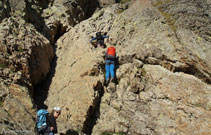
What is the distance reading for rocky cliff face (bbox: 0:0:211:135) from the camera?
376 inches

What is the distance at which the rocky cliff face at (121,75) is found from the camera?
9.55m

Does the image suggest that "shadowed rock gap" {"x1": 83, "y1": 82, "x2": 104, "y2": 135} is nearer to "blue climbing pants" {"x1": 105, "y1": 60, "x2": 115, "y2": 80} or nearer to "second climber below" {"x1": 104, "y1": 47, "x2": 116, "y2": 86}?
"second climber below" {"x1": 104, "y1": 47, "x2": 116, "y2": 86}

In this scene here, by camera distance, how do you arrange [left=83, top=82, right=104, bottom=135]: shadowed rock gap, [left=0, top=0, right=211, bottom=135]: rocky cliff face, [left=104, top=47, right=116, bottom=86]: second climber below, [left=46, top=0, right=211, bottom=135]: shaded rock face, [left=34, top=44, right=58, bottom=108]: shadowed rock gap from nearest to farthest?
[left=0, top=0, right=211, bottom=135]: rocky cliff face → [left=46, top=0, right=211, bottom=135]: shaded rock face → [left=83, top=82, right=104, bottom=135]: shadowed rock gap → [left=34, top=44, right=58, bottom=108]: shadowed rock gap → [left=104, top=47, right=116, bottom=86]: second climber below

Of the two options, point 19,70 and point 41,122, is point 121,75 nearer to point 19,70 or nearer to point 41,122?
point 19,70

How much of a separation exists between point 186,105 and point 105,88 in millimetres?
5198

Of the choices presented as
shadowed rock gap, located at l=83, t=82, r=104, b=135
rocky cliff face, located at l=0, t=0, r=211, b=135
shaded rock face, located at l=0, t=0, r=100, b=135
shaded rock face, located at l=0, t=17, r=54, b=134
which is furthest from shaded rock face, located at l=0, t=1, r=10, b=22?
shadowed rock gap, located at l=83, t=82, r=104, b=135

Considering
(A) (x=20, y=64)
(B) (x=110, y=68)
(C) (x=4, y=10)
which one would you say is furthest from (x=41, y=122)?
(C) (x=4, y=10)

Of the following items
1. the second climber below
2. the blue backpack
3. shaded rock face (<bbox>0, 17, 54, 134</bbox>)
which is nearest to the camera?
the blue backpack

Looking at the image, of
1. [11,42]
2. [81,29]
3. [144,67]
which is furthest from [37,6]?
[144,67]

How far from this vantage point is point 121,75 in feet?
41.7

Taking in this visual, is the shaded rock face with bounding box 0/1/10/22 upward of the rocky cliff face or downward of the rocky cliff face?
upward

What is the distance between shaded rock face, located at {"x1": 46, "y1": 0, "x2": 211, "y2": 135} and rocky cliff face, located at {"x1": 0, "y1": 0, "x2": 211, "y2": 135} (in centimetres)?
5

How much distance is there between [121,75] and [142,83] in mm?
1670

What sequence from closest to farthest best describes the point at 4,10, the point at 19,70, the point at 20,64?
1. the point at 19,70
2. the point at 20,64
3. the point at 4,10
